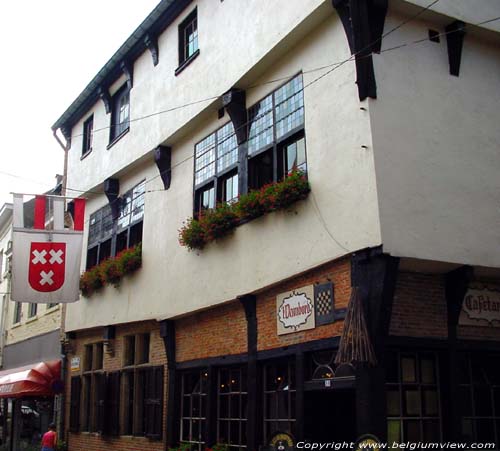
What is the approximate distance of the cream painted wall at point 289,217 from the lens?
9.81m

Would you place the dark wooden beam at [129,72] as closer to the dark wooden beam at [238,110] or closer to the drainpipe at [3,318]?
the dark wooden beam at [238,110]

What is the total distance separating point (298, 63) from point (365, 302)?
457 cm

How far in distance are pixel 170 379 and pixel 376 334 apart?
7032 millimetres

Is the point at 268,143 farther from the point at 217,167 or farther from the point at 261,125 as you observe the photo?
the point at 217,167

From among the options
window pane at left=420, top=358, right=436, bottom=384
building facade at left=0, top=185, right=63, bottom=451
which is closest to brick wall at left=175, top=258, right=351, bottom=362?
window pane at left=420, top=358, right=436, bottom=384

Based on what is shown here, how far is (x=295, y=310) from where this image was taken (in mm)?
10984

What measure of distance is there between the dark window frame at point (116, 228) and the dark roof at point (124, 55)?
362 cm

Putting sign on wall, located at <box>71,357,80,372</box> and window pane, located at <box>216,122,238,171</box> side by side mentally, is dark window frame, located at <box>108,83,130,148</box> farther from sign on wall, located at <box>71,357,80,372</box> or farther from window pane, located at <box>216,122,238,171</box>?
sign on wall, located at <box>71,357,80,372</box>

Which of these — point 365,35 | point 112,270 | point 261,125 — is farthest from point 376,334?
point 112,270

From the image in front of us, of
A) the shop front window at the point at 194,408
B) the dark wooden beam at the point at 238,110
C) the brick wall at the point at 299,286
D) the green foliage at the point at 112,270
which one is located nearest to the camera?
the brick wall at the point at 299,286

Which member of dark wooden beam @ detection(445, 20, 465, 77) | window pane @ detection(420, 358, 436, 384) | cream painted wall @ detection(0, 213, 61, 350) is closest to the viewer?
window pane @ detection(420, 358, 436, 384)

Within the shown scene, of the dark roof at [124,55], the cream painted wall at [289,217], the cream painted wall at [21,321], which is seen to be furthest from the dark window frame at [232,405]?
the cream painted wall at [21,321]

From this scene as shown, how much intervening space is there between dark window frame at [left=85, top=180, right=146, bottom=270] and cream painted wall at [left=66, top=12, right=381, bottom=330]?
903 millimetres

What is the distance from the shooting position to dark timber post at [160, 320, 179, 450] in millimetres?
14391
